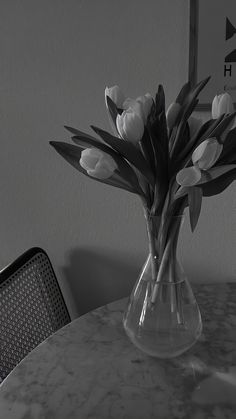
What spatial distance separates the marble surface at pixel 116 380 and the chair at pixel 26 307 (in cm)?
24

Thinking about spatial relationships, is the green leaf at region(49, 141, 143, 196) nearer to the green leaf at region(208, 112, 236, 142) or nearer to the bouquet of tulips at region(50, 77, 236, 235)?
the bouquet of tulips at region(50, 77, 236, 235)

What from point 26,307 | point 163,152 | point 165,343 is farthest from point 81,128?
point 165,343

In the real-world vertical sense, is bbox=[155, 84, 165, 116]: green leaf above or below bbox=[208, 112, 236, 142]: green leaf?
above

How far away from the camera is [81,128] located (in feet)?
4.84

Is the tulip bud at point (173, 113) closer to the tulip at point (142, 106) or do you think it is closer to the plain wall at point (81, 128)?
the tulip at point (142, 106)

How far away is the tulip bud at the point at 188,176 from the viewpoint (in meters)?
0.79

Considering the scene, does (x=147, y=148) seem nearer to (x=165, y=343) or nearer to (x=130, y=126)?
(x=130, y=126)

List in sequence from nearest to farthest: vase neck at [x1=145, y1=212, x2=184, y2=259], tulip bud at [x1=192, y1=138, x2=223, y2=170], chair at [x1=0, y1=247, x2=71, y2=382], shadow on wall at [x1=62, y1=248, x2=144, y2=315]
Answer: tulip bud at [x1=192, y1=138, x2=223, y2=170] < vase neck at [x1=145, y1=212, x2=184, y2=259] < chair at [x1=0, y1=247, x2=71, y2=382] < shadow on wall at [x1=62, y1=248, x2=144, y2=315]

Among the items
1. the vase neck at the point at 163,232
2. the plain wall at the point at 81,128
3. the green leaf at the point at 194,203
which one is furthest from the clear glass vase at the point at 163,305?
the plain wall at the point at 81,128

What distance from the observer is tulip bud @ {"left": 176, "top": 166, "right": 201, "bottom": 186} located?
2.60 ft

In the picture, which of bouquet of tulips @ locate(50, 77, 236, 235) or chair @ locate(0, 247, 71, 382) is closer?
bouquet of tulips @ locate(50, 77, 236, 235)

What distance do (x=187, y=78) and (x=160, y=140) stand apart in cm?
58


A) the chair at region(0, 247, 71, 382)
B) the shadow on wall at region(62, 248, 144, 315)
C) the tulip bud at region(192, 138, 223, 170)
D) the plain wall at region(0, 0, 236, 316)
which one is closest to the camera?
the tulip bud at region(192, 138, 223, 170)

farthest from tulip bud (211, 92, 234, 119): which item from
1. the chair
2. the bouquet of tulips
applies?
the chair
